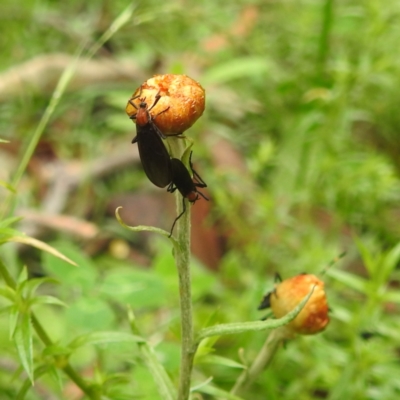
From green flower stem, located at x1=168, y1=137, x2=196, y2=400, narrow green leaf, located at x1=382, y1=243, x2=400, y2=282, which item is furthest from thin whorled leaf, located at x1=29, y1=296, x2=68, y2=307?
narrow green leaf, located at x1=382, y1=243, x2=400, y2=282

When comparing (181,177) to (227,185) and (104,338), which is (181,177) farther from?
(227,185)

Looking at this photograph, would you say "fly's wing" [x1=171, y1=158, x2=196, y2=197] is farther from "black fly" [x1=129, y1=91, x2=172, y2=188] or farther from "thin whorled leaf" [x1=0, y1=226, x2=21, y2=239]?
"thin whorled leaf" [x1=0, y1=226, x2=21, y2=239]

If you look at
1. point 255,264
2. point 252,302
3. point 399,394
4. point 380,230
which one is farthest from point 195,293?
point 380,230

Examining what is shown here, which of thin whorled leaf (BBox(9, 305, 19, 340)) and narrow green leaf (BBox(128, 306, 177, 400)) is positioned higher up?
thin whorled leaf (BBox(9, 305, 19, 340))

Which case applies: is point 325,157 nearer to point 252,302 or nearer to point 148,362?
point 252,302

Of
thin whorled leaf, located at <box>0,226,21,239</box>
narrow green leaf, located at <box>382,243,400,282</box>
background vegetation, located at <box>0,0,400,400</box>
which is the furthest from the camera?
background vegetation, located at <box>0,0,400,400</box>

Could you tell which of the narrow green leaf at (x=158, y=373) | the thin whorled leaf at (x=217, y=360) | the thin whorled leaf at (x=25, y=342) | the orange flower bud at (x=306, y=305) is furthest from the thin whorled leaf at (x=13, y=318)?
the orange flower bud at (x=306, y=305)
